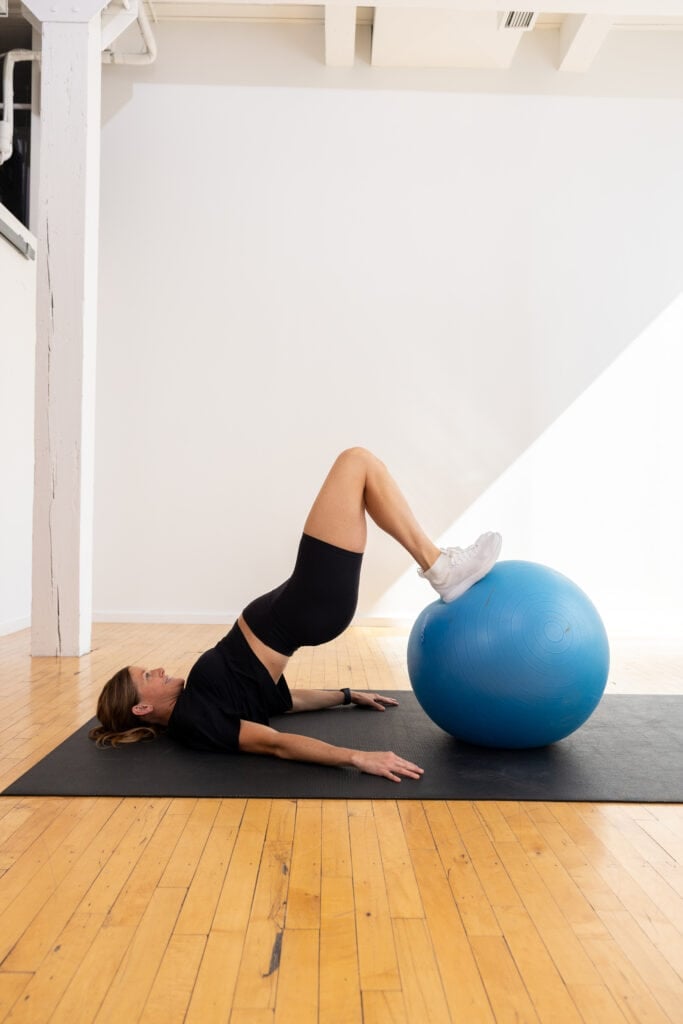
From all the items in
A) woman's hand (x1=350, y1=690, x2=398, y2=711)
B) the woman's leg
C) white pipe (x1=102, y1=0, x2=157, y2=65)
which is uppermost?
white pipe (x1=102, y1=0, x2=157, y2=65)

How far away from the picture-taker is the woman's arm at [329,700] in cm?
339

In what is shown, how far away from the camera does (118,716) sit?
2836mm

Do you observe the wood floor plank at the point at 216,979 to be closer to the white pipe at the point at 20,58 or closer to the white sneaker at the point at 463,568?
the white sneaker at the point at 463,568

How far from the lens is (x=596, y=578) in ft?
21.0

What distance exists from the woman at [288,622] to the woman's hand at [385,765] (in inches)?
10.1

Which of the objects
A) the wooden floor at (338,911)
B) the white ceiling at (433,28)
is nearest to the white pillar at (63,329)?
the white ceiling at (433,28)

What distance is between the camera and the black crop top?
2738 mm

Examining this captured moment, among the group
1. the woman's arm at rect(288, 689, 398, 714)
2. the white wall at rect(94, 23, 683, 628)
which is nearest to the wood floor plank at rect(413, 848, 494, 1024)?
the woman's arm at rect(288, 689, 398, 714)

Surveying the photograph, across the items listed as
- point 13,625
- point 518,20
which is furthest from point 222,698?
point 518,20

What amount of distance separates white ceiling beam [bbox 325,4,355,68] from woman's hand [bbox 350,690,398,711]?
4445 millimetres

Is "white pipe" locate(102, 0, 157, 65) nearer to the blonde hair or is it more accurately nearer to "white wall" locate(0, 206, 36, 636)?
"white wall" locate(0, 206, 36, 636)

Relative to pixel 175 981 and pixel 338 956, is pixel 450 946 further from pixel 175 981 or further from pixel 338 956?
pixel 175 981

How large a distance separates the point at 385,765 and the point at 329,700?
3.05 feet

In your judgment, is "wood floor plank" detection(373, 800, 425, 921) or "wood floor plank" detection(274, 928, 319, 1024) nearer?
"wood floor plank" detection(274, 928, 319, 1024)
